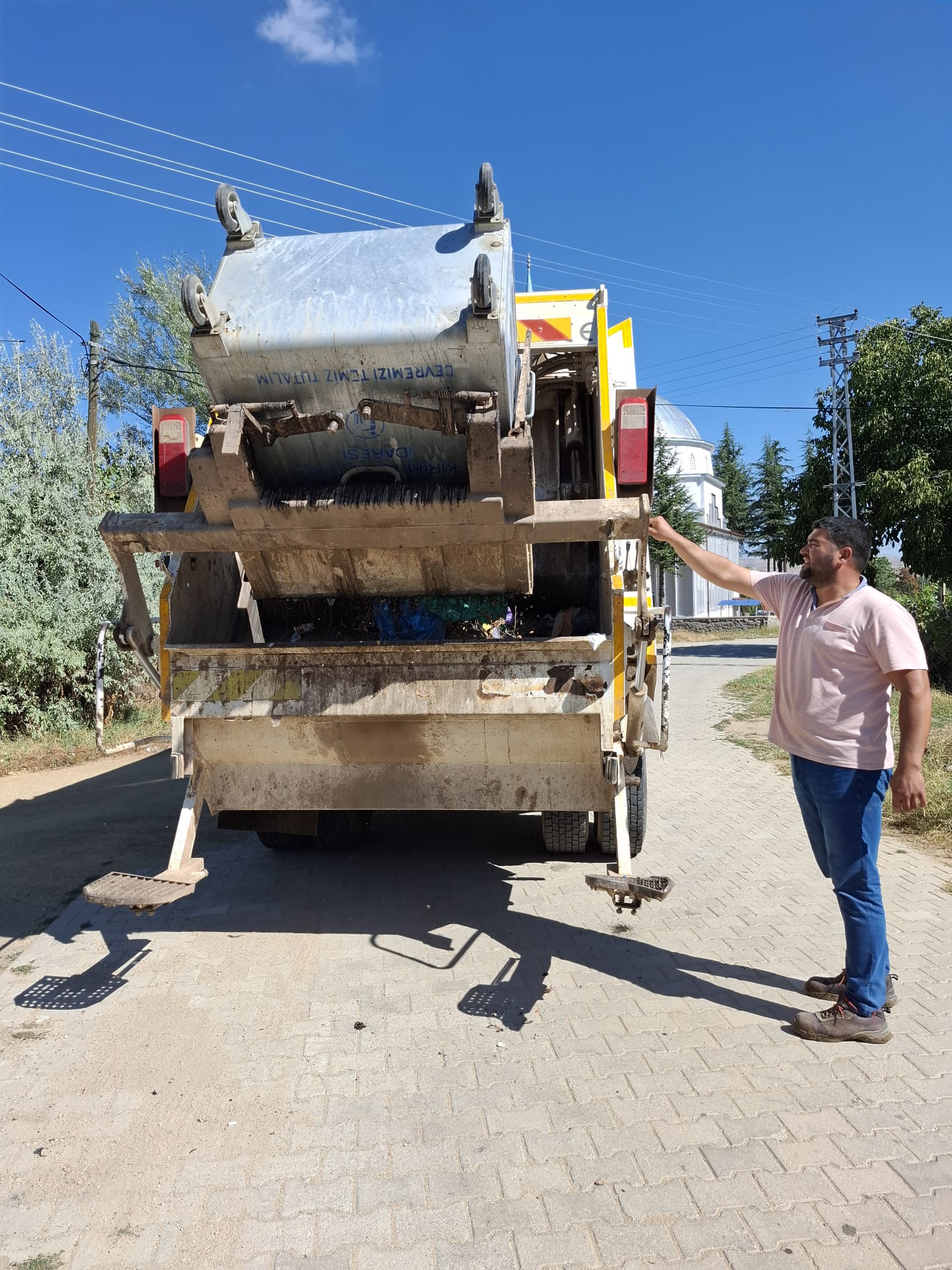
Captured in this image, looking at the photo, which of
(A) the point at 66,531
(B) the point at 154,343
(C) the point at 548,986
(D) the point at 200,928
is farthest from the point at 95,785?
(B) the point at 154,343

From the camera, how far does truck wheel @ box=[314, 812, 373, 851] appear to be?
503 cm

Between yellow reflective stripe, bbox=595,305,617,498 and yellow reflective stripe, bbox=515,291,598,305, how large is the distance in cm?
27

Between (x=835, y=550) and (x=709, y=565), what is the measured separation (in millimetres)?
576

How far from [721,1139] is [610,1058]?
524 millimetres

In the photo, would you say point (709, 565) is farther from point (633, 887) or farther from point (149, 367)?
point (149, 367)

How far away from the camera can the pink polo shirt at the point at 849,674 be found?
2.96 meters

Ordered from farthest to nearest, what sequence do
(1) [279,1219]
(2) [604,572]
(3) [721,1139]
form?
(2) [604,572], (3) [721,1139], (1) [279,1219]

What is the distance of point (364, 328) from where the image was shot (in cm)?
305

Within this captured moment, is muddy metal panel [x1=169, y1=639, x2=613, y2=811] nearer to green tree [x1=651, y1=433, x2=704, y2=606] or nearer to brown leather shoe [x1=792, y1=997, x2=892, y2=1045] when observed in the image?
brown leather shoe [x1=792, y1=997, x2=892, y2=1045]

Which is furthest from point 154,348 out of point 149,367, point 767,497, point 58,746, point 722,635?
point 767,497

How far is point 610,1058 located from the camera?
2887 millimetres

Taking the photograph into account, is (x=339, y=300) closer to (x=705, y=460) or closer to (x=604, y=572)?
(x=604, y=572)

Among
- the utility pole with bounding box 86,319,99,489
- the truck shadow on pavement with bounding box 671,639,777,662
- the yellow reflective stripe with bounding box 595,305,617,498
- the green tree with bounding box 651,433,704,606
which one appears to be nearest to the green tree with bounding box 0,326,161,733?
the utility pole with bounding box 86,319,99,489

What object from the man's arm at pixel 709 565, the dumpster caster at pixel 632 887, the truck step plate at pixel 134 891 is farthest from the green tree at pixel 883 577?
the truck step plate at pixel 134 891
